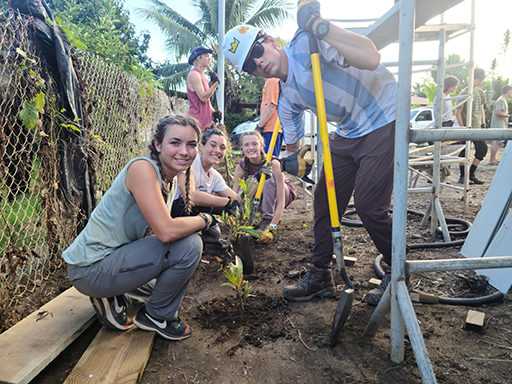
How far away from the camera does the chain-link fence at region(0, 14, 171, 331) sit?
2.06m

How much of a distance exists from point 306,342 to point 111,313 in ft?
3.91

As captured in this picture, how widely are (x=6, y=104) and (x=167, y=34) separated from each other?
1963 centimetres

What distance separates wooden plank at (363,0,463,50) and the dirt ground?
1.91 m

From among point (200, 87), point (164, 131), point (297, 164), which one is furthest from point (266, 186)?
point (164, 131)

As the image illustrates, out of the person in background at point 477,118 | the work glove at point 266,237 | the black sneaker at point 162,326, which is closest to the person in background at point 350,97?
the black sneaker at point 162,326

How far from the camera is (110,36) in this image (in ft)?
14.0

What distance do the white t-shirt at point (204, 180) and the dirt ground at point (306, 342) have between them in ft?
3.02

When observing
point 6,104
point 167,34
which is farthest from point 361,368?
point 167,34

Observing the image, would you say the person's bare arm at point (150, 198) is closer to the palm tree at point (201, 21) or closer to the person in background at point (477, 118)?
the person in background at point (477, 118)

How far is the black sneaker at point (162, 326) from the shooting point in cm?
196

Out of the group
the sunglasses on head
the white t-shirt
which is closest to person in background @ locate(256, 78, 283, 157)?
the white t-shirt

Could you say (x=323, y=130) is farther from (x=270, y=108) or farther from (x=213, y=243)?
(x=270, y=108)

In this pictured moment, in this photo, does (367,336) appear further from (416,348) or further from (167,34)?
(167,34)

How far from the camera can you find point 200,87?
15.0 feet
